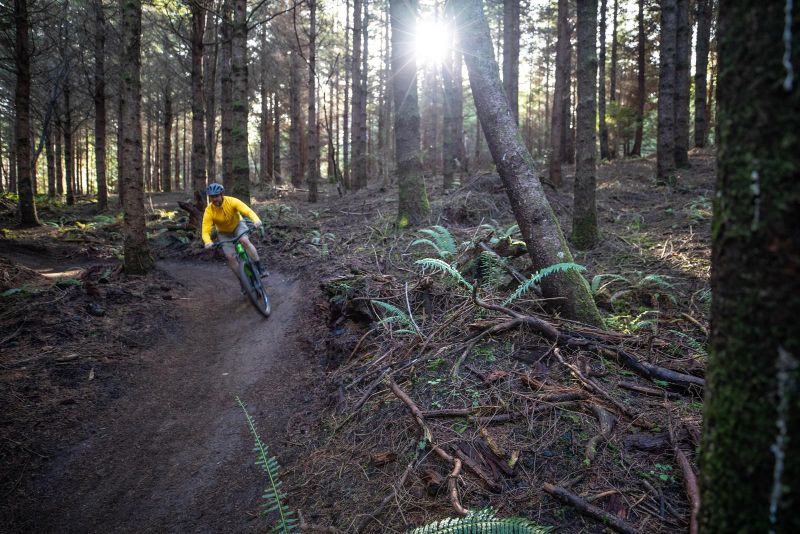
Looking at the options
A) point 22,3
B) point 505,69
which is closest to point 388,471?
point 505,69

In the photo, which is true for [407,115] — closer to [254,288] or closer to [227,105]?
[254,288]

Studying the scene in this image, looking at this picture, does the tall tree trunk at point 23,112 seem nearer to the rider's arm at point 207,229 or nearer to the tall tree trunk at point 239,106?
the tall tree trunk at point 239,106

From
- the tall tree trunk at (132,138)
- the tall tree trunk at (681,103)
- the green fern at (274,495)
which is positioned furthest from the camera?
the tall tree trunk at (681,103)

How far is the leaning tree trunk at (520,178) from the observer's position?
14.3 feet

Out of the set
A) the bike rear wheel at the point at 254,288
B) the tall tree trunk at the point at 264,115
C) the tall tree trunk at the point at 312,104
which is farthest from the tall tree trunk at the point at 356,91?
the bike rear wheel at the point at 254,288

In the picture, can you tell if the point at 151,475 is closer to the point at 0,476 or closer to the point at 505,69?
the point at 0,476

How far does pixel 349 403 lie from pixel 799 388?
3976 mm

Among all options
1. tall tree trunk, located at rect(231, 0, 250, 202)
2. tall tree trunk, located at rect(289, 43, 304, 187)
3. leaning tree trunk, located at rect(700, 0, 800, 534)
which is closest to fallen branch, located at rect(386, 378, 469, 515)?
leaning tree trunk, located at rect(700, 0, 800, 534)

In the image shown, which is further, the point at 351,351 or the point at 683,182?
the point at 683,182

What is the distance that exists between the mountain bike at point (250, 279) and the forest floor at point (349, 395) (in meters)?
0.42

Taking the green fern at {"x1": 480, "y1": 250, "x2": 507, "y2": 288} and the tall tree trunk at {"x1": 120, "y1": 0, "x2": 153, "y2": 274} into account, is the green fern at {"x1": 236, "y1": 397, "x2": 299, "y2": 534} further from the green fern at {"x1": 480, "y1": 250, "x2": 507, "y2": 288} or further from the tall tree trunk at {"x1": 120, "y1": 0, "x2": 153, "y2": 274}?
the tall tree trunk at {"x1": 120, "y1": 0, "x2": 153, "y2": 274}

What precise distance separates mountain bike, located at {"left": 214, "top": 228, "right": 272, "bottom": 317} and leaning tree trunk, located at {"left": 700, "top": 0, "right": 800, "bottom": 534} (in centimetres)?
752

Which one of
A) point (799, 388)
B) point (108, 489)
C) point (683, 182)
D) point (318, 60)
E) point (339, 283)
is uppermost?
point (318, 60)

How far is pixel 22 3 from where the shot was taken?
13.0 metres
